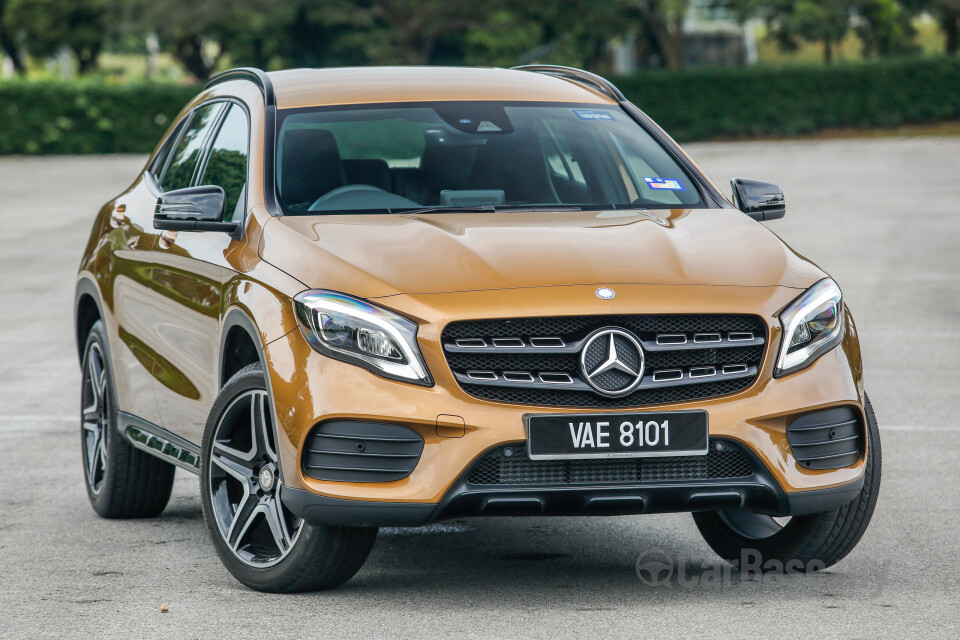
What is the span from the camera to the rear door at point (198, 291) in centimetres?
569

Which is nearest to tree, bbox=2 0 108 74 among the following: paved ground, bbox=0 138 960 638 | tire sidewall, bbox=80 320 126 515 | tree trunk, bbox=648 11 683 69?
tree trunk, bbox=648 11 683 69

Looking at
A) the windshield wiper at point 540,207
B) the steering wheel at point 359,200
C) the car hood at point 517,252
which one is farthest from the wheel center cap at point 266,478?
the windshield wiper at point 540,207

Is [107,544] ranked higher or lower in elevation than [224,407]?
lower

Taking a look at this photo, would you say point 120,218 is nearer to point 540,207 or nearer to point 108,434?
point 108,434

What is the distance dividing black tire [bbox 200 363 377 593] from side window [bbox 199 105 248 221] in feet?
3.24

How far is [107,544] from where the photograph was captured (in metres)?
6.33

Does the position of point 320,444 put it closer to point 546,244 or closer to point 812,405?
point 546,244

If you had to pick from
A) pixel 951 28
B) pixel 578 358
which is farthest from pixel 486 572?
pixel 951 28

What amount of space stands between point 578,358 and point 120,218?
307 centimetres

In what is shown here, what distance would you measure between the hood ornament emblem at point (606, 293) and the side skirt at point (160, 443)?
1.82 m

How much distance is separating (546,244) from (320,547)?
1.21 m

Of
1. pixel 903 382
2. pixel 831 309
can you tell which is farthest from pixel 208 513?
pixel 903 382

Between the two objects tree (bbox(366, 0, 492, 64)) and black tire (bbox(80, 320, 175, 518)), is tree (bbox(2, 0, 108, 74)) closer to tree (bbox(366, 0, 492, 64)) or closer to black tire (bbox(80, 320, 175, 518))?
tree (bbox(366, 0, 492, 64))

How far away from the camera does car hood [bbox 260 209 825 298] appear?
4.91m
